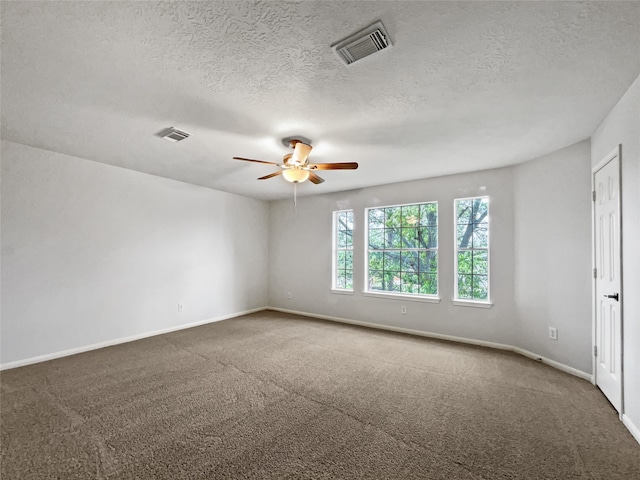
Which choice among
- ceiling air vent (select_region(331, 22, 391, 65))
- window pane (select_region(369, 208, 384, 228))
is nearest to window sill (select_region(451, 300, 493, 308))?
window pane (select_region(369, 208, 384, 228))

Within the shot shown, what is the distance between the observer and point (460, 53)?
178cm

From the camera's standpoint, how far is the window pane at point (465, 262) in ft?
14.4

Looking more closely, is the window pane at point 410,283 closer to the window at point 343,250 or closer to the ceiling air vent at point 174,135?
the window at point 343,250

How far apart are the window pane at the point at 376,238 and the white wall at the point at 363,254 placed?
0.18m

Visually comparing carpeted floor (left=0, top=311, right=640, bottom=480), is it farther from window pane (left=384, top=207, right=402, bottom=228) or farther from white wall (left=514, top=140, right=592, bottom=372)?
window pane (left=384, top=207, right=402, bottom=228)

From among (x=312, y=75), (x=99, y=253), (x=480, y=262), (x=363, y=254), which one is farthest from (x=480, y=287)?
(x=99, y=253)

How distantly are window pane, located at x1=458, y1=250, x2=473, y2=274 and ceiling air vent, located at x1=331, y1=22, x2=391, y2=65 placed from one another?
3.54 m

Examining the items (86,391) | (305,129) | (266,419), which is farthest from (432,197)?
(86,391)

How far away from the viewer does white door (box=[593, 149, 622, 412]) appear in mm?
2418

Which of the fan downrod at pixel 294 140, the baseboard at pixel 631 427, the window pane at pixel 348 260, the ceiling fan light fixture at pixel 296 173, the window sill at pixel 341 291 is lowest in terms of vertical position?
the baseboard at pixel 631 427

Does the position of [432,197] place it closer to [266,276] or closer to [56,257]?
[266,276]

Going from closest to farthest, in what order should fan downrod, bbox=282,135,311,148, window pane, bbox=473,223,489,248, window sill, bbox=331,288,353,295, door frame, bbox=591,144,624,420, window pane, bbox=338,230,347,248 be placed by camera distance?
1. door frame, bbox=591,144,624,420
2. fan downrod, bbox=282,135,311,148
3. window pane, bbox=473,223,489,248
4. window sill, bbox=331,288,353,295
5. window pane, bbox=338,230,347,248

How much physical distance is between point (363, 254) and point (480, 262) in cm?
A: 193

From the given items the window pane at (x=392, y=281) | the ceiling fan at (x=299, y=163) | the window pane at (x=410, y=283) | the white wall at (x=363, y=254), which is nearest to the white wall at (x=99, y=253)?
the white wall at (x=363, y=254)
